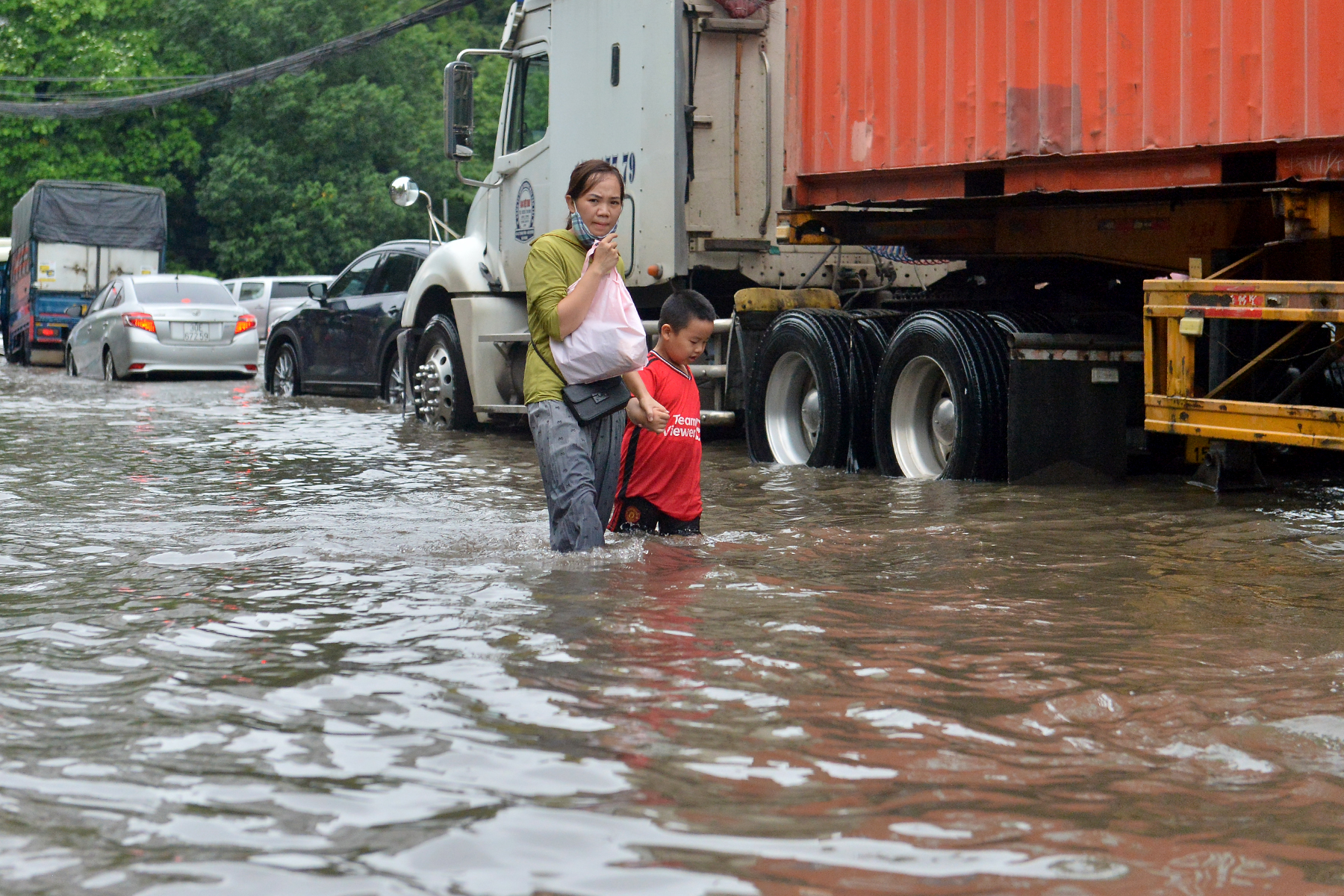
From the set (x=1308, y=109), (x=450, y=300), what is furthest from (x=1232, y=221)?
(x=450, y=300)

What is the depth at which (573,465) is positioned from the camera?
21.7 ft

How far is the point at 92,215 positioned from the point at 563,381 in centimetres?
2799

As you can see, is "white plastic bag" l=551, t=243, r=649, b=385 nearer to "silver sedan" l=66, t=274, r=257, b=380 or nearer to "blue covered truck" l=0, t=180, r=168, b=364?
"silver sedan" l=66, t=274, r=257, b=380

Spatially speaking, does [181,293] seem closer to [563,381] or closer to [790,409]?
[790,409]

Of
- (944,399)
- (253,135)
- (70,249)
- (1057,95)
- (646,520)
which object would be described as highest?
(253,135)

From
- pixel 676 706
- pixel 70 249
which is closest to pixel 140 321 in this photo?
pixel 70 249

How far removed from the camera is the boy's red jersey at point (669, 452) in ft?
23.6

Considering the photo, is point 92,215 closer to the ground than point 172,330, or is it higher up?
higher up

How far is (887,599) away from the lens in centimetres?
612

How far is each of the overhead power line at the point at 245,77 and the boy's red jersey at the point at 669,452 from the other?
21.6 metres

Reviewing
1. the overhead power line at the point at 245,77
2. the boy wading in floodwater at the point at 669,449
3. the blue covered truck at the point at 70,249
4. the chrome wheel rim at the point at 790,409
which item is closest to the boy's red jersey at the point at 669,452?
the boy wading in floodwater at the point at 669,449

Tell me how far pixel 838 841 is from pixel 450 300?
1288cm

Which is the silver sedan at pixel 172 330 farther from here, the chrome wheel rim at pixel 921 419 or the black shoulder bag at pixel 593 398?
the black shoulder bag at pixel 593 398

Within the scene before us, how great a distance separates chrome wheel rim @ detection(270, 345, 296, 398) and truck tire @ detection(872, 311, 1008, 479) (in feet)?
37.0
